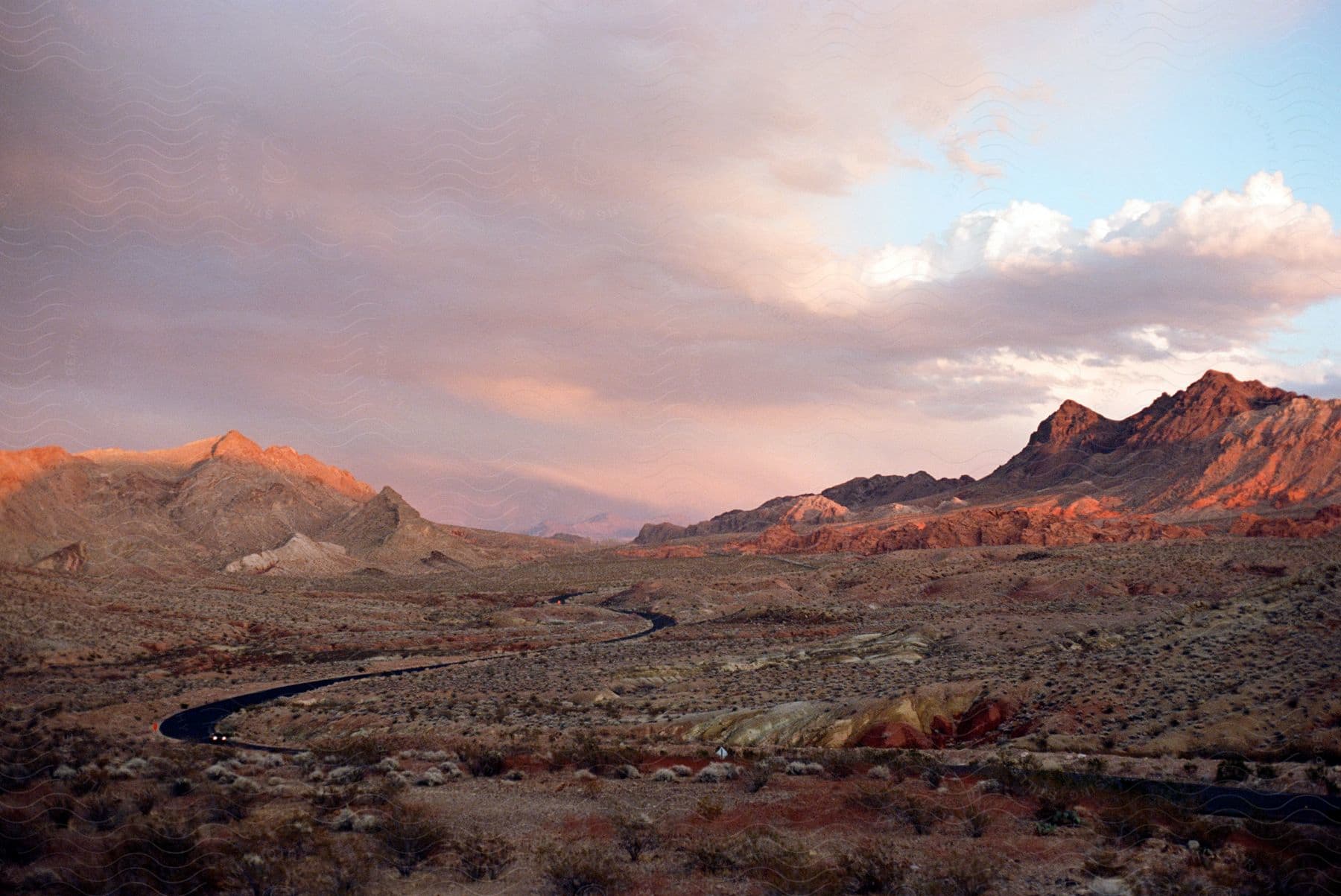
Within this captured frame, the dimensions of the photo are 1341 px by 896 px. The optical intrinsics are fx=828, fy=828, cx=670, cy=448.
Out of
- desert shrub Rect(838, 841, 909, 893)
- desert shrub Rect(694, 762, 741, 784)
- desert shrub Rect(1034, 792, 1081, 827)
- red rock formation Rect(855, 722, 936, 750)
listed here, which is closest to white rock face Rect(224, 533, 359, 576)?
red rock formation Rect(855, 722, 936, 750)

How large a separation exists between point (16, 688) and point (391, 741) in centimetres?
2302

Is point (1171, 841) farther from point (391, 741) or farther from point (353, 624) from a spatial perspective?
point (353, 624)

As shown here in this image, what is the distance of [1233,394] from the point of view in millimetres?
163625

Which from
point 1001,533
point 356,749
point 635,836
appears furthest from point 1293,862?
point 1001,533

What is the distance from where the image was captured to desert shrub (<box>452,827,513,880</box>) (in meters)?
12.1

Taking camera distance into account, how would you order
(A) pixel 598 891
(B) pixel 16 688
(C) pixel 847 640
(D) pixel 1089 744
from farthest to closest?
(C) pixel 847 640 < (B) pixel 16 688 < (D) pixel 1089 744 < (A) pixel 598 891

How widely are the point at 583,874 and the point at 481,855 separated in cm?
207

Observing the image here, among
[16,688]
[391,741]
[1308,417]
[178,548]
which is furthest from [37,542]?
[1308,417]

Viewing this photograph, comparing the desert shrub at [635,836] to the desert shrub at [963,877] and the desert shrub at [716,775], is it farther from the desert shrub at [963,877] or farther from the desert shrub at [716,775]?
the desert shrub at [963,877]

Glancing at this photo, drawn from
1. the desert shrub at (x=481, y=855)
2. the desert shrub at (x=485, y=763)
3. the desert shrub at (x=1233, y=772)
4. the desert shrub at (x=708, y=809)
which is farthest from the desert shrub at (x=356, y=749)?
the desert shrub at (x=1233, y=772)

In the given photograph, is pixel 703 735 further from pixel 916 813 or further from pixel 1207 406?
pixel 1207 406

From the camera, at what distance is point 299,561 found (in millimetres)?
121062

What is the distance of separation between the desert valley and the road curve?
33 cm

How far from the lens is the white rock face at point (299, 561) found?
114 metres
